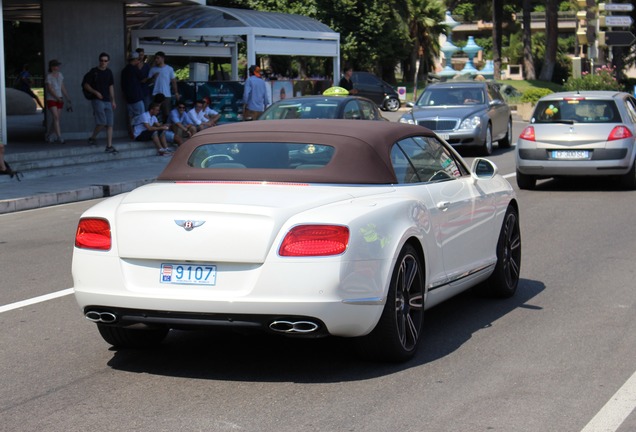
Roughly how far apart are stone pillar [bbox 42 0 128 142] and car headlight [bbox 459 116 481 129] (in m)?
8.22

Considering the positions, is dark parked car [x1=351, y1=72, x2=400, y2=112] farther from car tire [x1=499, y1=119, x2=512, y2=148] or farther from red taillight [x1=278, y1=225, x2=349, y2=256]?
red taillight [x1=278, y1=225, x2=349, y2=256]

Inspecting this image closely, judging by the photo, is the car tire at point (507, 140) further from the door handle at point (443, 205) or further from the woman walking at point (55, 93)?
the door handle at point (443, 205)

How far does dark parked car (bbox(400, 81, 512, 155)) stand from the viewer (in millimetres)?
23297

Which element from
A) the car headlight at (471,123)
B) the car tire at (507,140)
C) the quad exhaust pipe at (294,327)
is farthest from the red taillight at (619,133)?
the quad exhaust pipe at (294,327)

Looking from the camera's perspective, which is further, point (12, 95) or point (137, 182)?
point (12, 95)

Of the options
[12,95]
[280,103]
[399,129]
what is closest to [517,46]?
[12,95]

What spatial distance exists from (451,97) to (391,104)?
25.0 meters

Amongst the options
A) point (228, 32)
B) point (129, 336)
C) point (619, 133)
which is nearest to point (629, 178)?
point (619, 133)

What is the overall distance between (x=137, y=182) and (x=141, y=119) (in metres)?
5.04

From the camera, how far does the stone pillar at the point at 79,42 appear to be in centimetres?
2431

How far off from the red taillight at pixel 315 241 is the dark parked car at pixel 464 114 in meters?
17.1

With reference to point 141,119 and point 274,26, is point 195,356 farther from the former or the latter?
point 274,26

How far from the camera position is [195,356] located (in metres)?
6.87

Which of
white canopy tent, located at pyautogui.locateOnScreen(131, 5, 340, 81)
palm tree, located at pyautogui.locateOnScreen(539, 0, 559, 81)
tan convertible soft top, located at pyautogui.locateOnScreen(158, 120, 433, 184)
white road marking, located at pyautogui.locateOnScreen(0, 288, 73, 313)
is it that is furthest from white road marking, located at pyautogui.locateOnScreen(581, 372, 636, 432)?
palm tree, located at pyautogui.locateOnScreen(539, 0, 559, 81)
